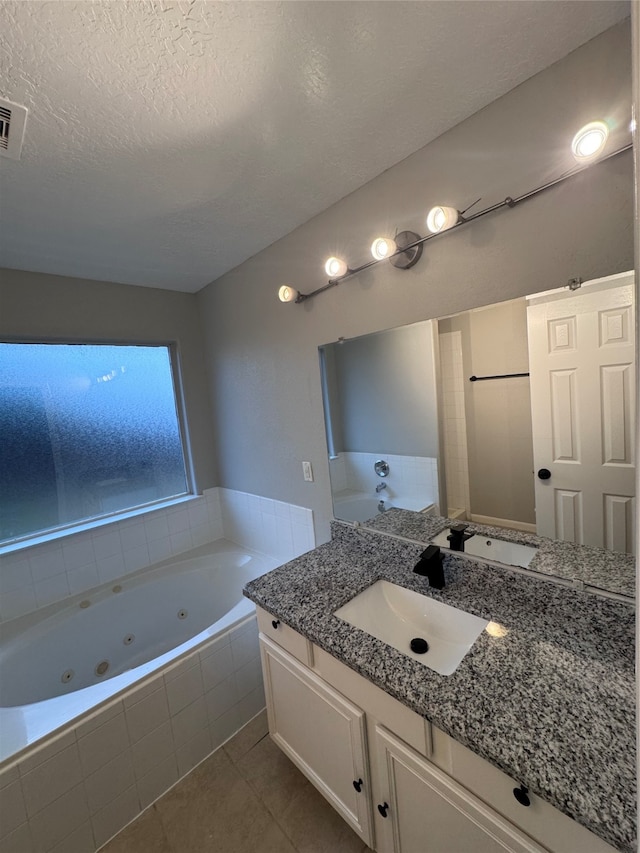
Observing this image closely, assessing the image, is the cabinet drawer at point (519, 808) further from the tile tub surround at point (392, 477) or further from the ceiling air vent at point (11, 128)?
the ceiling air vent at point (11, 128)

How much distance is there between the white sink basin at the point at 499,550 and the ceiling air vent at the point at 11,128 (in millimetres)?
1919

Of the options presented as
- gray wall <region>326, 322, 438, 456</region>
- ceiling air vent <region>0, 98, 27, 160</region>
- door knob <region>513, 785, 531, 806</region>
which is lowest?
door knob <region>513, 785, 531, 806</region>

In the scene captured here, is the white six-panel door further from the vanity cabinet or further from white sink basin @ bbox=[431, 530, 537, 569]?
the vanity cabinet

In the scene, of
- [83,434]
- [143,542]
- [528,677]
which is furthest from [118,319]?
[528,677]

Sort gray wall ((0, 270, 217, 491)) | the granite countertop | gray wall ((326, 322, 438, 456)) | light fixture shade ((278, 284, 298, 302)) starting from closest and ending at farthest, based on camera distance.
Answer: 1. the granite countertop
2. gray wall ((326, 322, 438, 456))
3. light fixture shade ((278, 284, 298, 302))
4. gray wall ((0, 270, 217, 491))

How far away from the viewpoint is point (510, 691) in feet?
2.67

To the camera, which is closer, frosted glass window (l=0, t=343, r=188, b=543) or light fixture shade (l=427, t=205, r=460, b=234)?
light fixture shade (l=427, t=205, r=460, b=234)

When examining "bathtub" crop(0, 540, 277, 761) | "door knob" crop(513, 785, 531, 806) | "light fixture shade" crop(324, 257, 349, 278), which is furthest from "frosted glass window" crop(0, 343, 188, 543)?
"door knob" crop(513, 785, 531, 806)

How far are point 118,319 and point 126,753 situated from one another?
2283mm

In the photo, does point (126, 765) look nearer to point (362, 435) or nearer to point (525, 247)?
point (362, 435)

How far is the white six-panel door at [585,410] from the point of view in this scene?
93cm

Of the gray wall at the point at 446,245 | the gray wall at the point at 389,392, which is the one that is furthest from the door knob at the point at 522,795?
the gray wall at the point at 446,245

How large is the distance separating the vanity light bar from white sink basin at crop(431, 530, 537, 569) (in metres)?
1.08

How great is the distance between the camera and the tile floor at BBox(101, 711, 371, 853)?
1.28 meters
